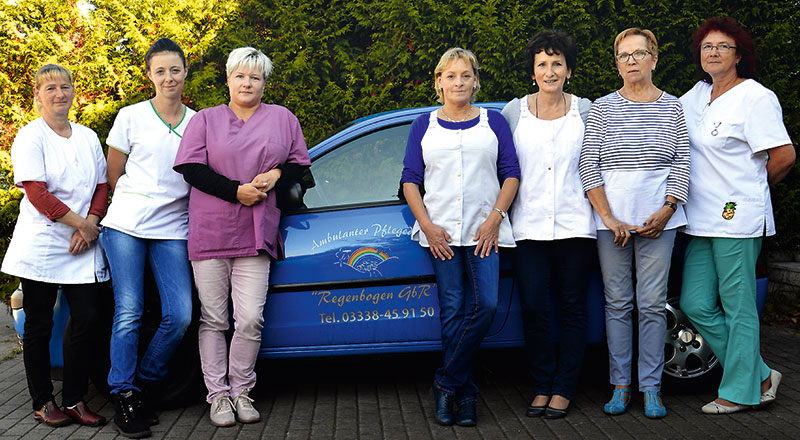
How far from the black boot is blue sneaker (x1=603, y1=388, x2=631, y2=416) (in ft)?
7.91

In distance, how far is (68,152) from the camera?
3766 mm

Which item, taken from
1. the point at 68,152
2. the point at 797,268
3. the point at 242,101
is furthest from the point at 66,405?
the point at 797,268

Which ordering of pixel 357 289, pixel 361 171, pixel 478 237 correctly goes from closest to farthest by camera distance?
pixel 478 237
pixel 357 289
pixel 361 171

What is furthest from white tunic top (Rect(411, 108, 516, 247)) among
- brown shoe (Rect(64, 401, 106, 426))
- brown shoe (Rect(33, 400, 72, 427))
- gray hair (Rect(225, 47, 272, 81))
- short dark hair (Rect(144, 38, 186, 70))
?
brown shoe (Rect(33, 400, 72, 427))

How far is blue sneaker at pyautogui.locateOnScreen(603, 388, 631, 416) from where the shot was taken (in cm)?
381

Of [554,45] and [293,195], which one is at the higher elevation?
[554,45]

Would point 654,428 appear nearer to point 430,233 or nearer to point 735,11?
point 430,233

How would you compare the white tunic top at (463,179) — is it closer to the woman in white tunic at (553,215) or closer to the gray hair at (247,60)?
the woman in white tunic at (553,215)

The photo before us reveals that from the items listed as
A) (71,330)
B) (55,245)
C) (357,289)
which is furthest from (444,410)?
(55,245)

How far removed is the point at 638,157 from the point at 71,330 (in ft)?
10.2

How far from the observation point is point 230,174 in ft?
12.1

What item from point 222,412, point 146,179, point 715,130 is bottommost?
point 222,412

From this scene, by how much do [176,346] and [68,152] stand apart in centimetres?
118

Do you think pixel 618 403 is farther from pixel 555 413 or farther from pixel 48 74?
pixel 48 74
